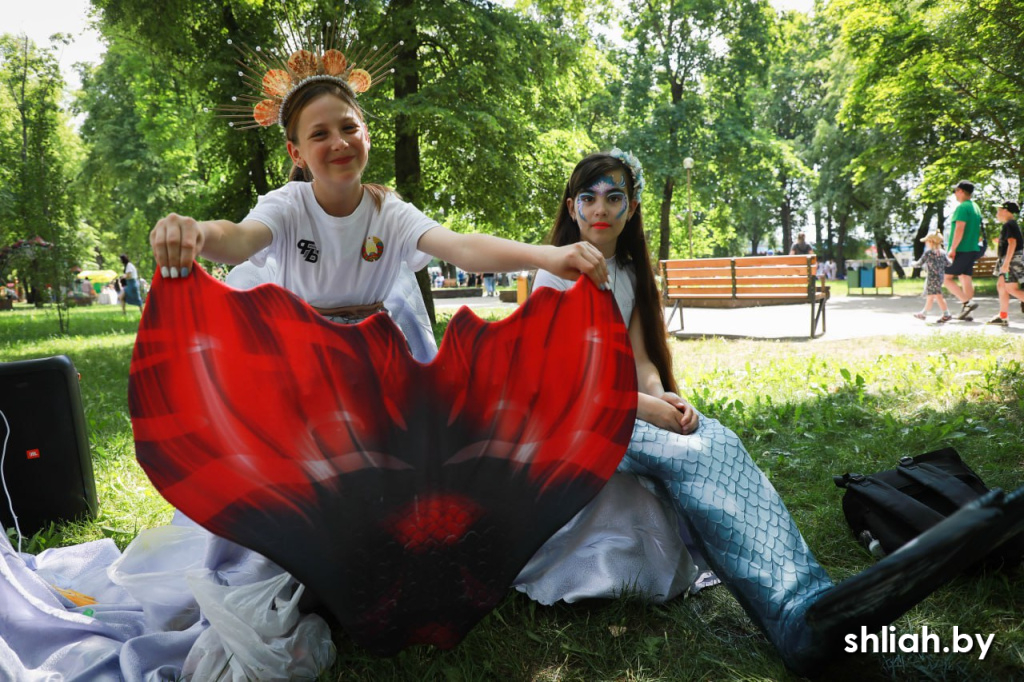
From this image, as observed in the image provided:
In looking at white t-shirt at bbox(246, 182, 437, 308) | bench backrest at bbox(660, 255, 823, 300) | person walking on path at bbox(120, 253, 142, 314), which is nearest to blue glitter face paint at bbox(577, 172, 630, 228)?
white t-shirt at bbox(246, 182, 437, 308)

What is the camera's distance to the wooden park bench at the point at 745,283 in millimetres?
9383

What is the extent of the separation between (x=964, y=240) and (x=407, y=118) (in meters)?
8.33

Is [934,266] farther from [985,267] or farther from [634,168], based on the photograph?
[985,267]

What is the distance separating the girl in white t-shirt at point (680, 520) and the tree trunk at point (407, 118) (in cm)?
653

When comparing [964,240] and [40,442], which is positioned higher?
[964,240]

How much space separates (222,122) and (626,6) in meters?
16.7

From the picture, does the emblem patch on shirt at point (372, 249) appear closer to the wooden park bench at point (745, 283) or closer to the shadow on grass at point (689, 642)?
the shadow on grass at point (689, 642)

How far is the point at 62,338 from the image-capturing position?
43.4 ft

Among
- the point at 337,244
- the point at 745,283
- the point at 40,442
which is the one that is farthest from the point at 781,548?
the point at 745,283

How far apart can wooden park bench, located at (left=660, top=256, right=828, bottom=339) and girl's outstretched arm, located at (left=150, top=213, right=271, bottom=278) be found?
8503 mm

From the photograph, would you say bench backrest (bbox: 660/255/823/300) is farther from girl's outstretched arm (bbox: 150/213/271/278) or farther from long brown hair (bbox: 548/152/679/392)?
girl's outstretched arm (bbox: 150/213/271/278)

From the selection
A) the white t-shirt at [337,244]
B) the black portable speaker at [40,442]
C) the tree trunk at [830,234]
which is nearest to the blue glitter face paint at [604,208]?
the white t-shirt at [337,244]

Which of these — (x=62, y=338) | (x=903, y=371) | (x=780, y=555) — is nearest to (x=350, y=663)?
(x=780, y=555)

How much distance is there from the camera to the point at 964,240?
1011 centimetres
